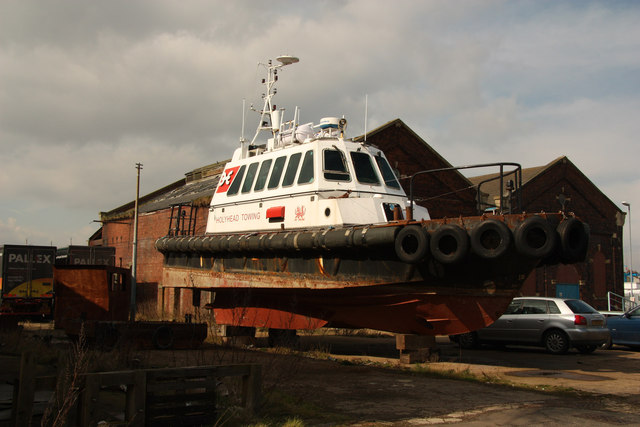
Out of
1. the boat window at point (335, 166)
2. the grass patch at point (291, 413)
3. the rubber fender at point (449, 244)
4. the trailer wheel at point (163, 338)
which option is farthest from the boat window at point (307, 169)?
the grass patch at point (291, 413)

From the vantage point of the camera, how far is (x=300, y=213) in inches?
445

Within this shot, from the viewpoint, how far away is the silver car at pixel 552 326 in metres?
13.1

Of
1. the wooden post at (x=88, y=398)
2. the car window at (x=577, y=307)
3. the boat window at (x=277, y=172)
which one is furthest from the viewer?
the car window at (x=577, y=307)

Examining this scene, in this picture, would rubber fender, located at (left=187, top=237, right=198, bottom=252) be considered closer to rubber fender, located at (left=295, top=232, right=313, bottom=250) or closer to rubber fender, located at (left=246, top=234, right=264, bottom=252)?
rubber fender, located at (left=246, top=234, right=264, bottom=252)

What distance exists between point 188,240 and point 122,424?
9573 millimetres

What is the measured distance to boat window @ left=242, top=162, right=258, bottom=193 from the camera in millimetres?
13078

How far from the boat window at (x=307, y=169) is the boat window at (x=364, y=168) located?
838mm

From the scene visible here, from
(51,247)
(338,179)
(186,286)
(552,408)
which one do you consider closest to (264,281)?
(338,179)

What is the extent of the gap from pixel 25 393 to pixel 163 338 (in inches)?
335

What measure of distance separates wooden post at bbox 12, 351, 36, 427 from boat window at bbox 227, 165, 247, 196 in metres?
8.96

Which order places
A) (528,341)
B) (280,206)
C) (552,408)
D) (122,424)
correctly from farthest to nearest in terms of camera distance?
(528,341) → (280,206) → (552,408) → (122,424)

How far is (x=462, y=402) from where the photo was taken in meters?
7.35

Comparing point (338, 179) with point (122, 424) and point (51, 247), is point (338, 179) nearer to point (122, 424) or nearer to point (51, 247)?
point (122, 424)

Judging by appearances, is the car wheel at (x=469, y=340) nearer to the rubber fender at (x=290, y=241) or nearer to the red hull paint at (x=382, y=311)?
the red hull paint at (x=382, y=311)
